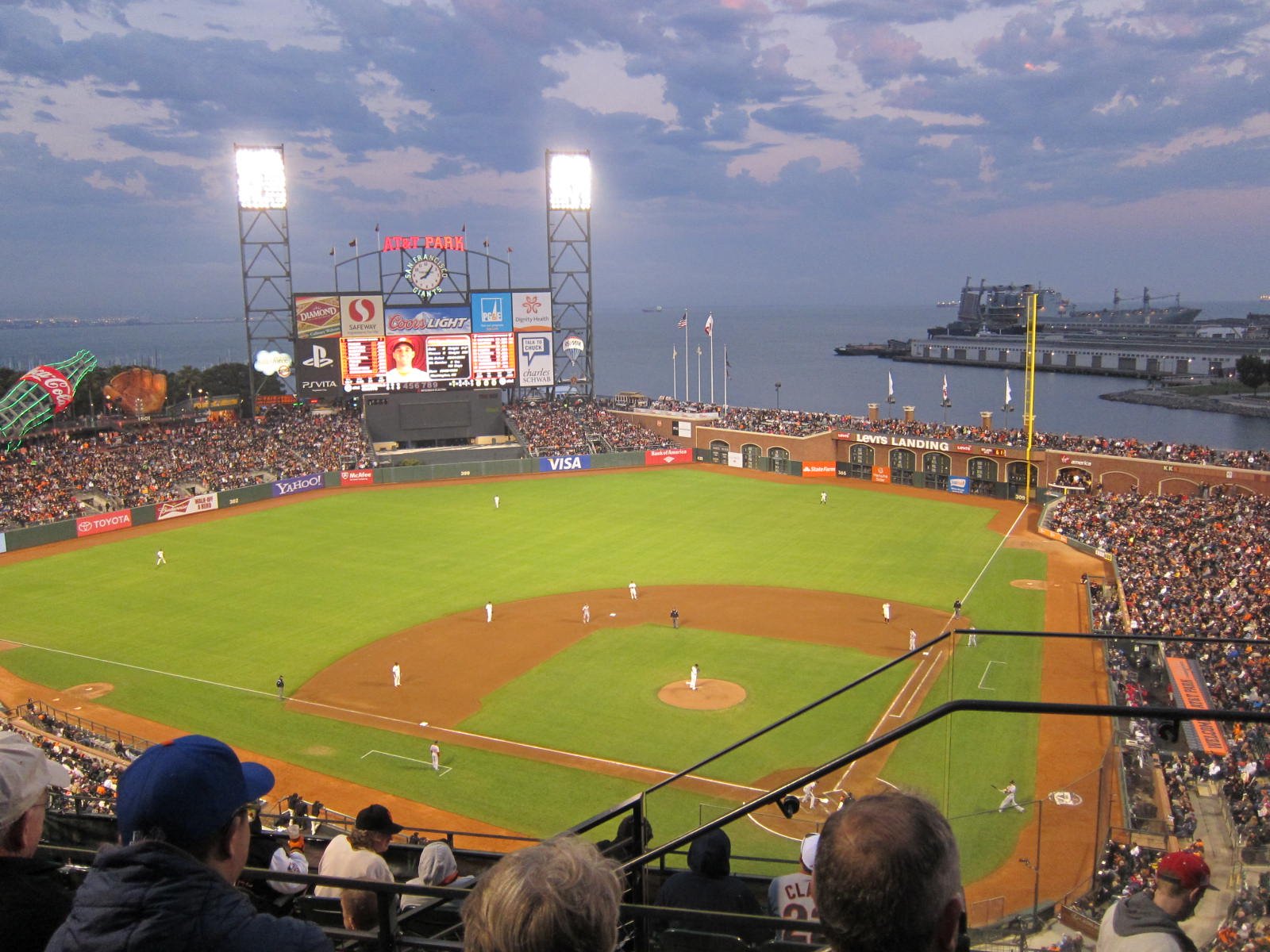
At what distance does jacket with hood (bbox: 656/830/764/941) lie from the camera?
16.8ft

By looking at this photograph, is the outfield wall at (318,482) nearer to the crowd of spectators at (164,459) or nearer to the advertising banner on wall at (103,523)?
the advertising banner on wall at (103,523)

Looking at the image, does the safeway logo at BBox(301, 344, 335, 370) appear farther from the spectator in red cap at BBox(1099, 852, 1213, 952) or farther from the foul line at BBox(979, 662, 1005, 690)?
the spectator in red cap at BBox(1099, 852, 1213, 952)

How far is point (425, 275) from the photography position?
2584 inches

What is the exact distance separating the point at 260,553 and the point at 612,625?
19.5 m

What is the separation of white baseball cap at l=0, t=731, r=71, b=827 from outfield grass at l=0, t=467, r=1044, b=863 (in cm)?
418

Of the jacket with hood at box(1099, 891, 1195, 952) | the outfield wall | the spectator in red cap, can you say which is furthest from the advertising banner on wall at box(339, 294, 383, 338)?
the jacket with hood at box(1099, 891, 1195, 952)

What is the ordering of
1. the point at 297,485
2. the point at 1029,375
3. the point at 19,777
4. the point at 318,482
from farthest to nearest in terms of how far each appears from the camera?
the point at 318,482
the point at 297,485
the point at 1029,375
the point at 19,777

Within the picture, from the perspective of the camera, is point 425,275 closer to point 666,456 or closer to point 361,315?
point 361,315

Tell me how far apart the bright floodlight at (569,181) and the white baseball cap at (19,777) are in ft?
233

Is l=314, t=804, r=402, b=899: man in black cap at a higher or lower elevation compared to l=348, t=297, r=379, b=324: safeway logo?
lower

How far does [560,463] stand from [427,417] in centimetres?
973

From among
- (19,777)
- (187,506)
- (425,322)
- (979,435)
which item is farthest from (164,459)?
(19,777)

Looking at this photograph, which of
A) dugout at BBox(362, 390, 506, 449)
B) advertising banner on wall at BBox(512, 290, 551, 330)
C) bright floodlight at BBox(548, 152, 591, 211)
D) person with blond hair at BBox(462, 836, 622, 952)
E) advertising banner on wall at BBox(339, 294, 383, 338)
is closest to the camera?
person with blond hair at BBox(462, 836, 622, 952)

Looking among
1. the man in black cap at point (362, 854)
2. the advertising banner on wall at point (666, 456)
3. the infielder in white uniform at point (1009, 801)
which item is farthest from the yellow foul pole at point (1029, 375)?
the man in black cap at point (362, 854)
